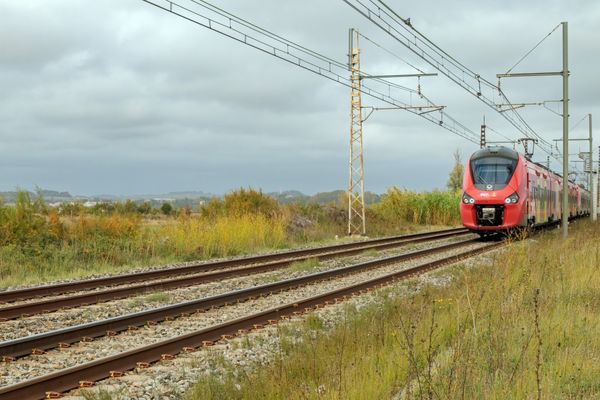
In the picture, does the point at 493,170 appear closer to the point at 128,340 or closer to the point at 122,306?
the point at 122,306

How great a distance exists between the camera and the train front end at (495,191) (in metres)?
24.3

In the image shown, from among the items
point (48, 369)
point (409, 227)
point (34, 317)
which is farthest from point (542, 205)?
point (48, 369)

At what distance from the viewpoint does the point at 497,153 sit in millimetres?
25062

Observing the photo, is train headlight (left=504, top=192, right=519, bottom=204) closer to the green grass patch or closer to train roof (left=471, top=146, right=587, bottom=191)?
train roof (left=471, top=146, right=587, bottom=191)

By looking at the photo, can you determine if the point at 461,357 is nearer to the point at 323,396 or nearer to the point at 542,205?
the point at 323,396

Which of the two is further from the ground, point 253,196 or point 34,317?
point 253,196

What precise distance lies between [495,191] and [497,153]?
5.21 feet

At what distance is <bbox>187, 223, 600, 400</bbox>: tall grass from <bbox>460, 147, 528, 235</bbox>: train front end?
1409cm

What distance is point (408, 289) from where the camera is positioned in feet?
43.2

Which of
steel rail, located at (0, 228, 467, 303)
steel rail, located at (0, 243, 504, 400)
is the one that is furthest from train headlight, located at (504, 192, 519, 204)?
steel rail, located at (0, 243, 504, 400)

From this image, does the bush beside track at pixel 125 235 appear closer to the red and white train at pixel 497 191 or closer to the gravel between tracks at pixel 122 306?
the gravel between tracks at pixel 122 306

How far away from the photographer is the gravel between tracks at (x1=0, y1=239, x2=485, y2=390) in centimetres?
724

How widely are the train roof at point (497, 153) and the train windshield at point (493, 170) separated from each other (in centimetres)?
15

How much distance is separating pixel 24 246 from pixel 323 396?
15261 mm
